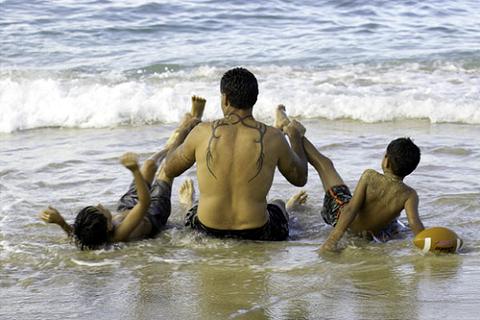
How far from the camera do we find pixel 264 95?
1177 cm

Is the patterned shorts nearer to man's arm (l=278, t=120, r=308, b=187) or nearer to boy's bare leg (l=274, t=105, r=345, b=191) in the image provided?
boy's bare leg (l=274, t=105, r=345, b=191)

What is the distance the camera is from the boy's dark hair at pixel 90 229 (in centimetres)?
607

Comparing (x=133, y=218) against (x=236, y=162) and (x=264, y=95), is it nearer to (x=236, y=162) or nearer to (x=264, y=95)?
(x=236, y=162)

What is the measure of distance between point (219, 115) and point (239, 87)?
212 inches

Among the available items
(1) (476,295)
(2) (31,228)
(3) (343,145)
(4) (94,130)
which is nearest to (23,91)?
(4) (94,130)

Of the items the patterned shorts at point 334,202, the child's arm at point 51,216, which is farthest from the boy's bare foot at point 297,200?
the child's arm at point 51,216

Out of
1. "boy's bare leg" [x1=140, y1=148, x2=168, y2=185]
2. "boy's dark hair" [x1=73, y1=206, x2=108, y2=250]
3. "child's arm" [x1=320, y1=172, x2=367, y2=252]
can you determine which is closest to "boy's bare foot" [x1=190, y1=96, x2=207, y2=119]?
"boy's bare leg" [x1=140, y1=148, x2=168, y2=185]

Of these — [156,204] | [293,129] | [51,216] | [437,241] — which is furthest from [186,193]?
[437,241]

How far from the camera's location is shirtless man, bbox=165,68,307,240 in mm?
5961

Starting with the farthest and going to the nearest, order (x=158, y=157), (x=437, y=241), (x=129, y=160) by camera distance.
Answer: (x=158, y=157), (x=437, y=241), (x=129, y=160)

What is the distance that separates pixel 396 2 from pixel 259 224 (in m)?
13.1

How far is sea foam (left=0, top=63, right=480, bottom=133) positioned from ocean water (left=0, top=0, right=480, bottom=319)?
0.03 meters

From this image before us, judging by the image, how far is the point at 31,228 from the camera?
6.64 m

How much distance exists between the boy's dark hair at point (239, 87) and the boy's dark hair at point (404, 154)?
1039 millimetres
